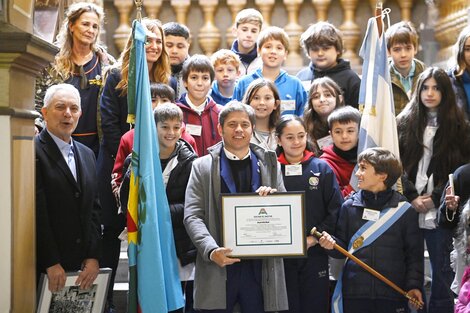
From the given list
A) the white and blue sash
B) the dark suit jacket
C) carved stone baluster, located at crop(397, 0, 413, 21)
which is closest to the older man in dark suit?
the dark suit jacket

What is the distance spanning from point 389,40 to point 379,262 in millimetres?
1874

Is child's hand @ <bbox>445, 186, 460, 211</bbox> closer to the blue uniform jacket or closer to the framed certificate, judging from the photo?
the blue uniform jacket

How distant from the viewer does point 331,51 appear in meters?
6.21

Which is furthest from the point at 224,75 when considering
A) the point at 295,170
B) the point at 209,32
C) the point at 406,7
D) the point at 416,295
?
the point at 406,7

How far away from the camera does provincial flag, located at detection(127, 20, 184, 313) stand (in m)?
4.74

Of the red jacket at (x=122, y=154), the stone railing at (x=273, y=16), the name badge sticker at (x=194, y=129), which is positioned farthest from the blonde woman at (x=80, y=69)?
the stone railing at (x=273, y=16)

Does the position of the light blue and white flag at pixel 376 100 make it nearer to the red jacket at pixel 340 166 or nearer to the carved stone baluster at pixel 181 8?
the red jacket at pixel 340 166

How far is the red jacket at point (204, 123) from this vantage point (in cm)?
573

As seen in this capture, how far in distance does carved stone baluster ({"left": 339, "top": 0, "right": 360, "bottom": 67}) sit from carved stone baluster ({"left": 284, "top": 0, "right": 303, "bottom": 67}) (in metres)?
0.41

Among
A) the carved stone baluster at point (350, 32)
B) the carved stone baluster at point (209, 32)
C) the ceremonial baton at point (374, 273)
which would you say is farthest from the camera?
the carved stone baluster at point (209, 32)

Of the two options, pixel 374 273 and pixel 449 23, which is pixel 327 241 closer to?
pixel 374 273

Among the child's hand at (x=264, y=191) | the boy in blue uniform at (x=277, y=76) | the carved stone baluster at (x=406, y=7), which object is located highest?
the carved stone baluster at (x=406, y=7)

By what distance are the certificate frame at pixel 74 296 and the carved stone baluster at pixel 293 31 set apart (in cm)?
417

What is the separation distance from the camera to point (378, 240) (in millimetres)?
5035
